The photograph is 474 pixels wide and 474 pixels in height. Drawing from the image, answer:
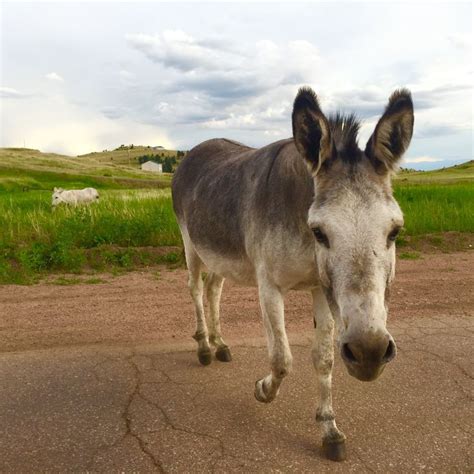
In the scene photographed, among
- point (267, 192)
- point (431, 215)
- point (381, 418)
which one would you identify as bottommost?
point (381, 418)

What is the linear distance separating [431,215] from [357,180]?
32.1 feet

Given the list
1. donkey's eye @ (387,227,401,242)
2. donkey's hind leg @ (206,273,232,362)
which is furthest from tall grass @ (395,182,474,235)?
donkey's eye @ (387,227,401,242)

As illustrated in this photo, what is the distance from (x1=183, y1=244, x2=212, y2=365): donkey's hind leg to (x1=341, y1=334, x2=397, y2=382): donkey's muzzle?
2706mm

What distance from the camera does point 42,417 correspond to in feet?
12.2

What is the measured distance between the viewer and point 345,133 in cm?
303

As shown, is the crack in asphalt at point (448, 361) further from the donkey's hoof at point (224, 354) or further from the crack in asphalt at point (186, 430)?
the crack in asphalt at point (186, 430)

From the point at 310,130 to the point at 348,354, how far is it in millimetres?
1367

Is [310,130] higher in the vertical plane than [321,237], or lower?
higher

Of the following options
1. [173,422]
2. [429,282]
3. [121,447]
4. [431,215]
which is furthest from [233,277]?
[431,215]

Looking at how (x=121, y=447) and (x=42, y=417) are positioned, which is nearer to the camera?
(x=121, y=447)

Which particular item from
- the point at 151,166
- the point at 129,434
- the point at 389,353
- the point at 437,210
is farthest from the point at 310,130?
the point at 151,166

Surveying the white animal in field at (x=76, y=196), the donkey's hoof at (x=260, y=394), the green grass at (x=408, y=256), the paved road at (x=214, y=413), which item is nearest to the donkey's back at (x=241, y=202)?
the donkey's hoof at (x=260, y=394)

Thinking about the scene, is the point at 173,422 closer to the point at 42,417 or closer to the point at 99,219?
the point at 42,417

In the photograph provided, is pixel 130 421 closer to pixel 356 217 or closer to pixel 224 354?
pixel 224 354
